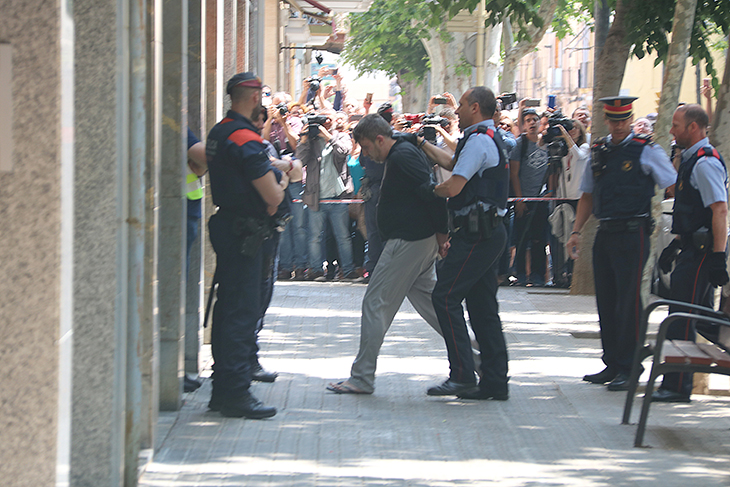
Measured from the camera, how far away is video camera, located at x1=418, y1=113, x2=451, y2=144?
832cm

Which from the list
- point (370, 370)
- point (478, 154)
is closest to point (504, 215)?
point (478, 154)

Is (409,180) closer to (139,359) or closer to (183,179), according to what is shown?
(183,179)

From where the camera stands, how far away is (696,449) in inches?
218

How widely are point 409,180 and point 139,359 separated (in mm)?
2547

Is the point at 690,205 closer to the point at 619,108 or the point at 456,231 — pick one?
the point at 619,108

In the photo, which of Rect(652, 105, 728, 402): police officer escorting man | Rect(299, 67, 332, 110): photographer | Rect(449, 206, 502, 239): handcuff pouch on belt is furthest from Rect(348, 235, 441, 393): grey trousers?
Rect(299, 67, 332, 110): photographer

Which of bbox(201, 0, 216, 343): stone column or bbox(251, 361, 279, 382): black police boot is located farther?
bbox(201, 0, 216, 343): stone column

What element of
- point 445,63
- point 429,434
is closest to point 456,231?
point 429,434

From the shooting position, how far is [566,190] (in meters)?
12.5

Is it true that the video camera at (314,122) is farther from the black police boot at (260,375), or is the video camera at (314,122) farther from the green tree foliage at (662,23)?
the black police boot at (260,375)

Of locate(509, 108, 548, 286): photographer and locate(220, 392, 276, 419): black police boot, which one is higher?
locate(509, 108, 548, 286): photographer

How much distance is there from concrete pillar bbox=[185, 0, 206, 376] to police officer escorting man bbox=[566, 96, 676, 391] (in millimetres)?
2823

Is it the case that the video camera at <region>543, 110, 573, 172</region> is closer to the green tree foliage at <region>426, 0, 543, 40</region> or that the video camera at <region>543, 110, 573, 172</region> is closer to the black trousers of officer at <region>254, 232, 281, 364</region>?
the green tree foliage at <region>426, 0, 543, 40</region>

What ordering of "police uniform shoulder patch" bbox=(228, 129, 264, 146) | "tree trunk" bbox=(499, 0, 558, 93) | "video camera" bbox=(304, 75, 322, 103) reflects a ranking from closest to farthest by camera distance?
"police uniform shoulder patch" bbox=(228, 129, 264, 146) < "video camera" bbox=(304, 75, 322, 103) < "tree trunk" bbox=(499, 0, 558, 93)
